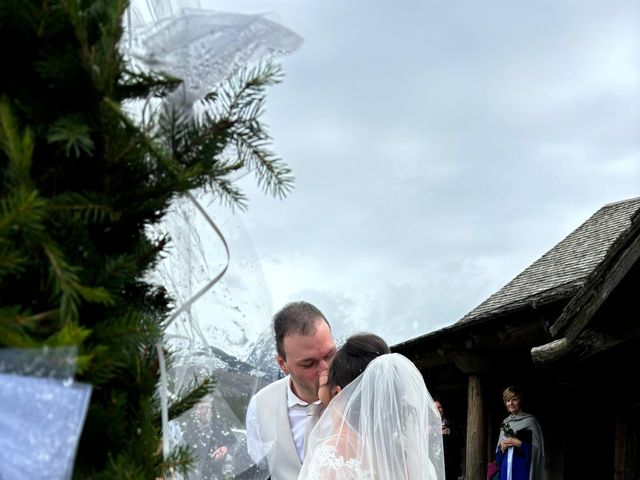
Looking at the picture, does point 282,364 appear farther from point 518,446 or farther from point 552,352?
point 518,446

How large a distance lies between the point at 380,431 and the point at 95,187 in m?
2.56

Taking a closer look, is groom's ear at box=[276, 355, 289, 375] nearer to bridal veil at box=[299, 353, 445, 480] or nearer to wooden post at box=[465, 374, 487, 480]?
bridal veil at box=[299, 353, 445, 480]

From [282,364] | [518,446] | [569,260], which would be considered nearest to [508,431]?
[518,446]

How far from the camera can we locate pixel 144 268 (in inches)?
67.6

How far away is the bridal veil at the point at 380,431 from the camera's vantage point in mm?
3811

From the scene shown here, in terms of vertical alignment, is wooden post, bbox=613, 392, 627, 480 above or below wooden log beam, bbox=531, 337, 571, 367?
below

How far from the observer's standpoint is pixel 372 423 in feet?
13.1

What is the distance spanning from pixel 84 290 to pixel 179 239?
20.8 inches

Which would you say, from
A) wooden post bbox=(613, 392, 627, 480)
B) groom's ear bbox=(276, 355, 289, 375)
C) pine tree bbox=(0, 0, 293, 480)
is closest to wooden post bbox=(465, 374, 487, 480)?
wooden post bbox=(613, 392, 627, 480)

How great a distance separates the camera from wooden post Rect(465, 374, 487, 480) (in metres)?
13.0

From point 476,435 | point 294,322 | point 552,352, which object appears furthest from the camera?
point 476,435

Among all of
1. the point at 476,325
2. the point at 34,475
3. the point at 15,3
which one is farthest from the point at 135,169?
the point at 476,325

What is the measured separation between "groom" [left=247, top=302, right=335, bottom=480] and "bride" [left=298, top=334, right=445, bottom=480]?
0.20 meters

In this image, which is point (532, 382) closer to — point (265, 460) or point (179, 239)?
point (265, 460)
